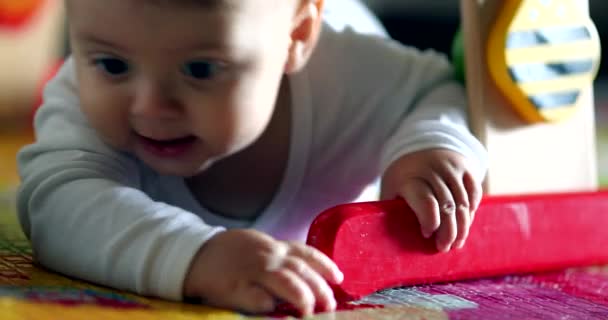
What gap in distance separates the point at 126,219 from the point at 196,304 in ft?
0.25

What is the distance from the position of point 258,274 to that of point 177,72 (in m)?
0.14

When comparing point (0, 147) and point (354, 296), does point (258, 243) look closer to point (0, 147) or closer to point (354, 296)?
point (354, 296)

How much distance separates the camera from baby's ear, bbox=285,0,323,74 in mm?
679

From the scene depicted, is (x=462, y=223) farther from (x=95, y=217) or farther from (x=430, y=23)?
(x=430, y=23)

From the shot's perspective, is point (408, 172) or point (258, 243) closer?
point (258, 243)

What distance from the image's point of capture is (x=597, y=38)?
0.77m

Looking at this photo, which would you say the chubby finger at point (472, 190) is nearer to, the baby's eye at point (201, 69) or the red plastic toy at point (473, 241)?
the red plastic toy at point (473, 241)

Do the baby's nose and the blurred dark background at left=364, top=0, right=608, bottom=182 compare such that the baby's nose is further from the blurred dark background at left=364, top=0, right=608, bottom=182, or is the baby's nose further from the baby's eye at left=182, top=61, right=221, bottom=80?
the blurred dark background at left=364, top=0, right=608, bottom=182

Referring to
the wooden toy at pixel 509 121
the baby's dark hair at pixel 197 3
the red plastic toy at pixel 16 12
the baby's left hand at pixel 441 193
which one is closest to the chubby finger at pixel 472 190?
the baby's left hand at pixel 441 193

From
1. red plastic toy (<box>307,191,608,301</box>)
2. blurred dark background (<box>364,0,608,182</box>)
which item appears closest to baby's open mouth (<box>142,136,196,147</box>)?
red plastic toy (<box>307,191,608,301</box>)

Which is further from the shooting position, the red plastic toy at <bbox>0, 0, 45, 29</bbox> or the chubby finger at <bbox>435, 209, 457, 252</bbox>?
the red plastic toy at <bbox>0, 0, 45, 29</bbox>

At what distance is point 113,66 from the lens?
0.59 metres

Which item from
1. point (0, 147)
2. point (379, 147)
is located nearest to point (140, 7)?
point (379, 147)

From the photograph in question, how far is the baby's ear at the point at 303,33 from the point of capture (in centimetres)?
68
